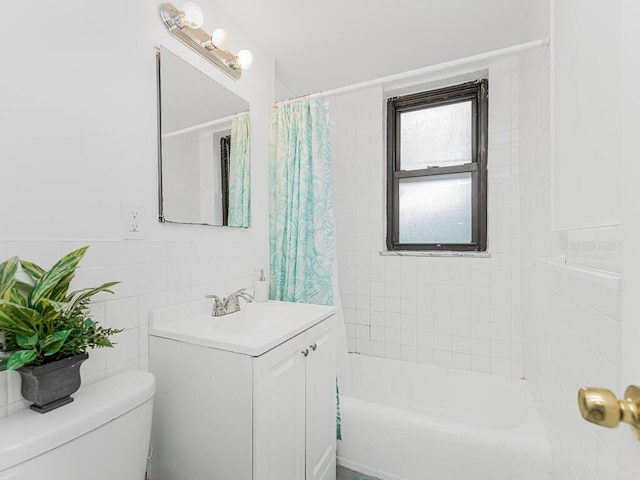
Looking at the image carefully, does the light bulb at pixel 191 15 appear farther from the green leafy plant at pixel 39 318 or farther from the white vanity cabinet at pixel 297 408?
the white vanity cabinet at pixel 297 408

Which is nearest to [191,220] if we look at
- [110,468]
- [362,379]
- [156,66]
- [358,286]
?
[156,66]

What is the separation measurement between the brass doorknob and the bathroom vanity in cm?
81

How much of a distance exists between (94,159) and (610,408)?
135cm

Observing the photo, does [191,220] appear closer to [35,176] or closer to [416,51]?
[35,176]

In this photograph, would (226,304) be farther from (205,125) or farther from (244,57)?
(244,57)

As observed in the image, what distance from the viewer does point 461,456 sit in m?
1.36

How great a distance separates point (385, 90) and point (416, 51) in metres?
0.45

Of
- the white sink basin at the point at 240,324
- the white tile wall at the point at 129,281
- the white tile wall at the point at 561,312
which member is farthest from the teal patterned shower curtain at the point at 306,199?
the white tile wall at the point at 561,312

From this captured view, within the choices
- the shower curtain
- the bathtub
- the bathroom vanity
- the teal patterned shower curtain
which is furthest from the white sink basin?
the bathtub

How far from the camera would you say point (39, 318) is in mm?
754

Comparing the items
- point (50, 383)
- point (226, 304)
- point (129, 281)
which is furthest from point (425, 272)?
point (50, 383)

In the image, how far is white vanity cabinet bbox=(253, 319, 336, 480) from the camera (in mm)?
1002

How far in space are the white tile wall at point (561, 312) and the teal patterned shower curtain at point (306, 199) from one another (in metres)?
0.99

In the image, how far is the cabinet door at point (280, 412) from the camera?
38.8 inches
